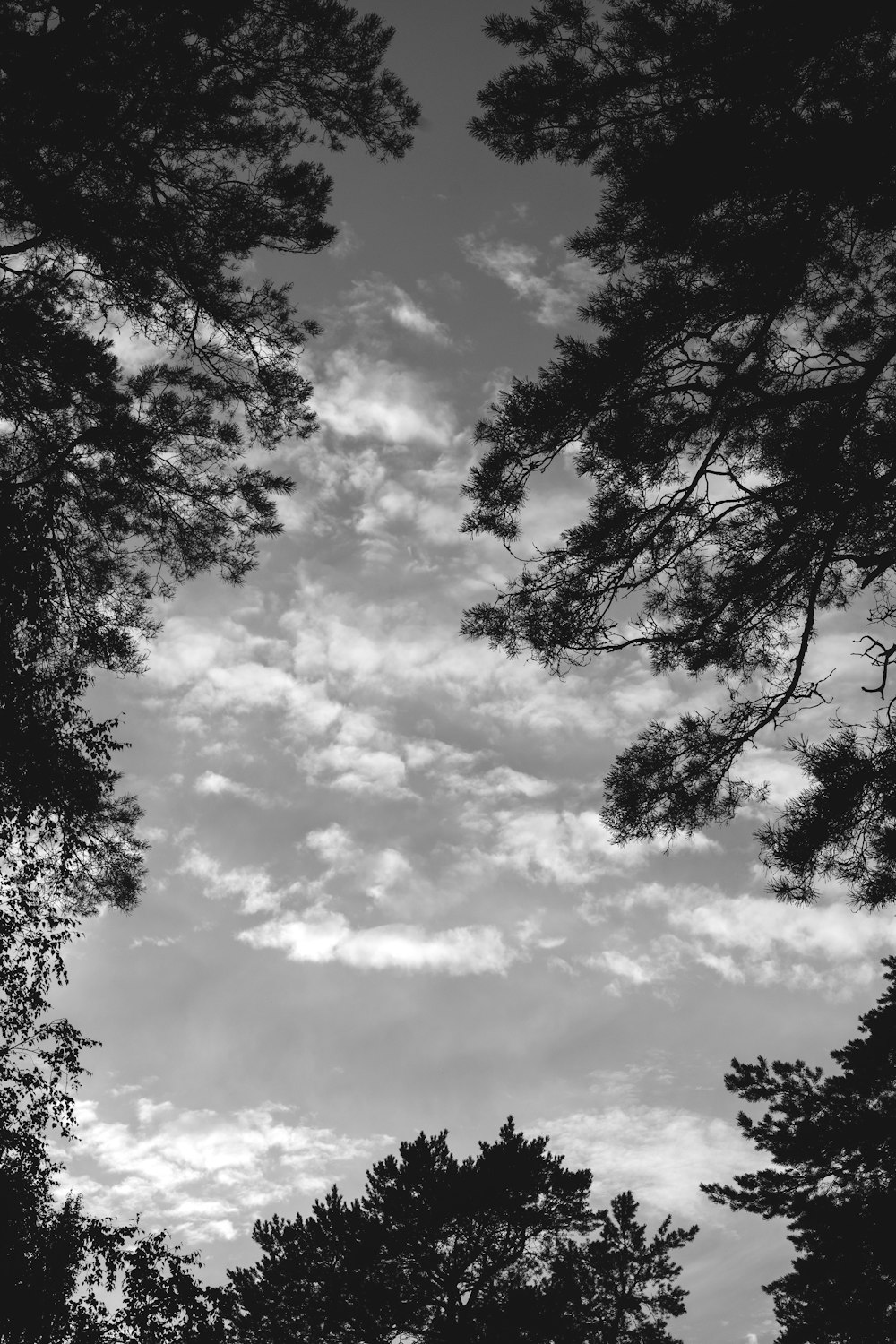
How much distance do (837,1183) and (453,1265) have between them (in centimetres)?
766

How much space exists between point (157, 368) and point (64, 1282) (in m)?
9.95

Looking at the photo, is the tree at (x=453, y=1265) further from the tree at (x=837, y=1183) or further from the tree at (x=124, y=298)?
the tree at (x=124, y=298)

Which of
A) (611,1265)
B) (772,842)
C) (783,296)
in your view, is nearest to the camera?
(772,842)

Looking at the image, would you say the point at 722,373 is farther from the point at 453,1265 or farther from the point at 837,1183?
the point at 453,1265

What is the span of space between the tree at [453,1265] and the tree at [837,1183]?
12.8 feet

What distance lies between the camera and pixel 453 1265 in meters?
15.7

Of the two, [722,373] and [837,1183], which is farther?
[837,1183]

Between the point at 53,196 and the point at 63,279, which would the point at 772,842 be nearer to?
the point at 53,196

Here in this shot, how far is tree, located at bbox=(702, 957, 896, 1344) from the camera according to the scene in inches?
437

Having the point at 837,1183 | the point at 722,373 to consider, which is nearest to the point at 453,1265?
the point at 837,1183

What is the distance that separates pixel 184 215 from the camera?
6.75 m

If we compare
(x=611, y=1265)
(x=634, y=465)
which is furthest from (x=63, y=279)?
(x=611, y=1265)

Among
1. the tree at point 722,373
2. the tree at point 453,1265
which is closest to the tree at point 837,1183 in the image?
the tree at point 453,1265

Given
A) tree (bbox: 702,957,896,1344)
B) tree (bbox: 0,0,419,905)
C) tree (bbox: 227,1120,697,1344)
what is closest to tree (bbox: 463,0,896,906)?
tree (bbox: 0,0,419,905)
